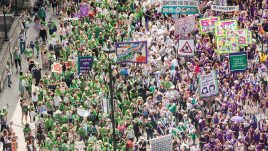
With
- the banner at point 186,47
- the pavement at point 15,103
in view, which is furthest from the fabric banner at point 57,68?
the banner at point 186,47

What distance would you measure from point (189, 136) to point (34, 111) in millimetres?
10626

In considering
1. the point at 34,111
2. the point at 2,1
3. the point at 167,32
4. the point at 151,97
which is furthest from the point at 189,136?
the point at 2,1

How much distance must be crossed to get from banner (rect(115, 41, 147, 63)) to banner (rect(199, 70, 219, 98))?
550 cm

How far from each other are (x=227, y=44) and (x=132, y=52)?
23.7 ft

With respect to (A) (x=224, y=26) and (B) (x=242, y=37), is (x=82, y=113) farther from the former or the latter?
(B) (x=242, y=37)

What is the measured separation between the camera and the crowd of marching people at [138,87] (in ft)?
238

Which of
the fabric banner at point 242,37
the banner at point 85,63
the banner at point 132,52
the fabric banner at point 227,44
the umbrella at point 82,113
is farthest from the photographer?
the fabric banner at point 242,37

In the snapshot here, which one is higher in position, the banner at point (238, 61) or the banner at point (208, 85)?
the banner at point (238, 61)

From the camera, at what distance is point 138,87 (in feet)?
260

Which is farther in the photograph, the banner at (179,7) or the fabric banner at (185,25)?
the banner at (179,7)

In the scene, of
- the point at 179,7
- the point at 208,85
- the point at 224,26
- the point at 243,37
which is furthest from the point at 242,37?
the point at 208,85

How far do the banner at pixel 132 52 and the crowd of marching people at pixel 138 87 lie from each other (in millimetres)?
1997

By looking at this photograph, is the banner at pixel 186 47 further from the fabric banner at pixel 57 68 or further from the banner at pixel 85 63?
the fabric banner at pixel 57 68

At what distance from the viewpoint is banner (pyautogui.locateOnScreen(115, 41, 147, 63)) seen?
76875 mm
